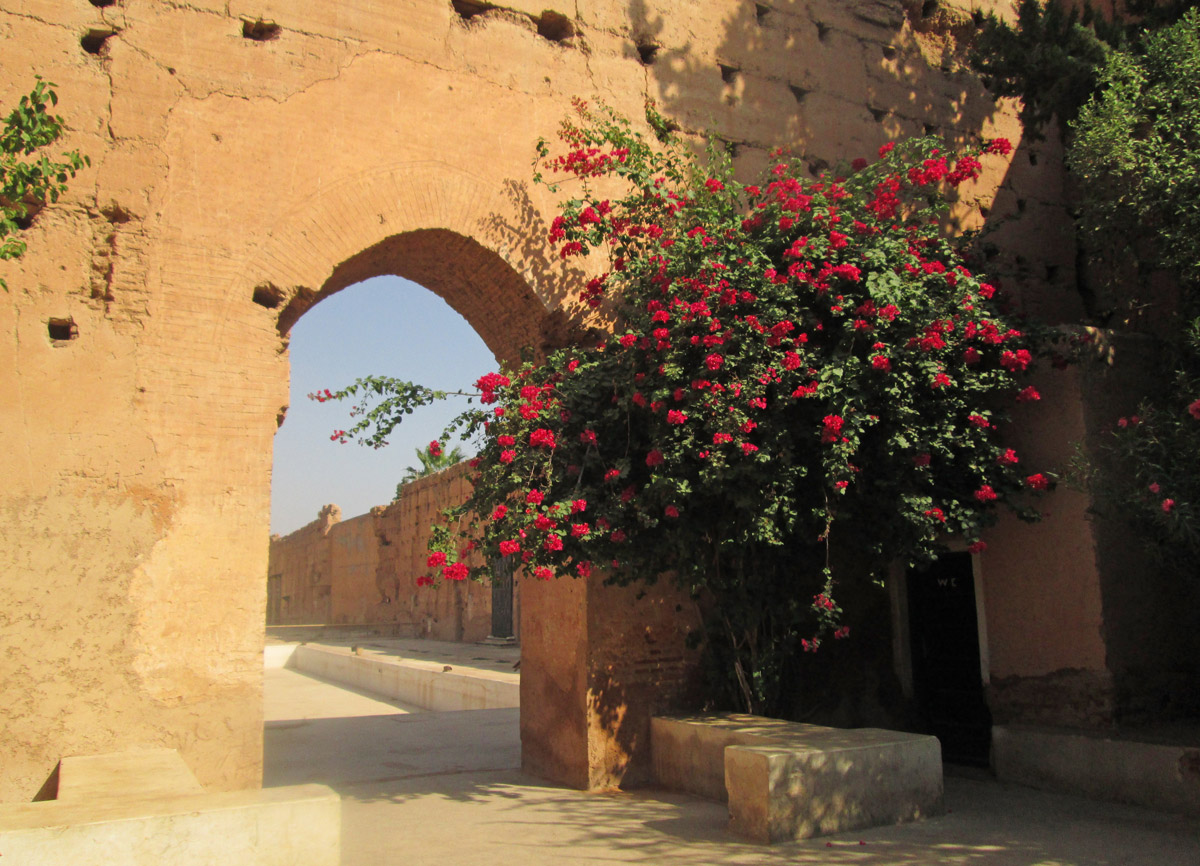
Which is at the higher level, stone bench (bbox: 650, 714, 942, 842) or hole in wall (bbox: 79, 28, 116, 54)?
hole in wall (bbox: 79, 28, 116, 54)

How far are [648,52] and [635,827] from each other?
17.4 ft

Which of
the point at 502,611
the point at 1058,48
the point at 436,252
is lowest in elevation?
the point at 502,611

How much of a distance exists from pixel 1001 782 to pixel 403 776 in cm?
370

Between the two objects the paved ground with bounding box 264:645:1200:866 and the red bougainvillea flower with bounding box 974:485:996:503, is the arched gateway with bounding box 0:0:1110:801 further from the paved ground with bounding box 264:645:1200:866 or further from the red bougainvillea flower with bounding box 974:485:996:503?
the red bougainvillea flower with bounding box 974:485:996:503

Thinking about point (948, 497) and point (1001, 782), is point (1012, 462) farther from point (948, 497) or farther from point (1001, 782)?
point (1001, 782)

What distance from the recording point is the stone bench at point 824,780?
4.38 meters

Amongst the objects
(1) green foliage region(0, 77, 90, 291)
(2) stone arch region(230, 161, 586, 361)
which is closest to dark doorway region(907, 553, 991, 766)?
(2) stone arch region(230, 161, 586, 361)

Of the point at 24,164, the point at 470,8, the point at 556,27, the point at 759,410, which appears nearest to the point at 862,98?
the point at 556,27

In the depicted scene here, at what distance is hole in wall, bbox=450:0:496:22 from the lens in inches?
252

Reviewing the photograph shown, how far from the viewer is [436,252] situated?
6242mm

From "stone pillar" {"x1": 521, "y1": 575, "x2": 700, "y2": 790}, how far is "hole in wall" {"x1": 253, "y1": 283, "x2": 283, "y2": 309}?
8.07 ft

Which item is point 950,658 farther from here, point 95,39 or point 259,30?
point 95,39

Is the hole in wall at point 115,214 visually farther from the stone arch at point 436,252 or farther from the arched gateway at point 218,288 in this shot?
the stone arch at point 436,252

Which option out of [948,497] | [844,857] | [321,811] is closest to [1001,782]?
[948,497]
